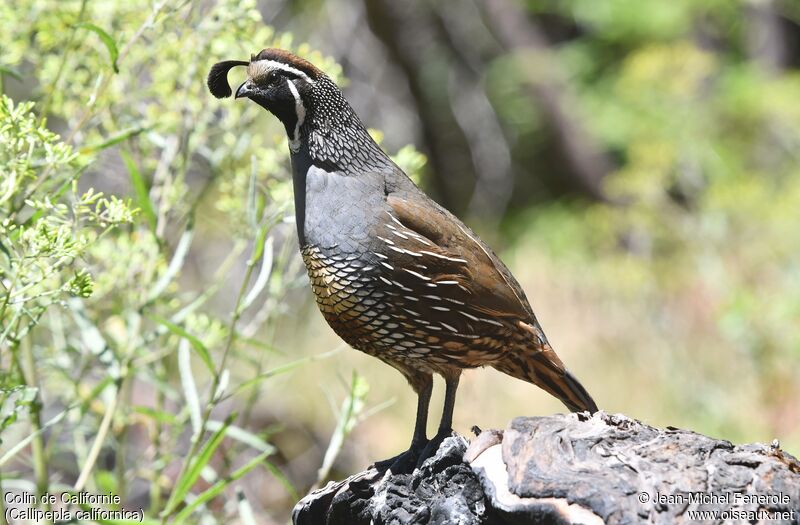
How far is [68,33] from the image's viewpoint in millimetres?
2871

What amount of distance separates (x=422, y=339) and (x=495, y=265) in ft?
1.29

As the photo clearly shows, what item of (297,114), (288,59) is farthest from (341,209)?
(288,59)

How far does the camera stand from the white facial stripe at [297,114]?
2594 millimetres

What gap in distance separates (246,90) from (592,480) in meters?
1.27

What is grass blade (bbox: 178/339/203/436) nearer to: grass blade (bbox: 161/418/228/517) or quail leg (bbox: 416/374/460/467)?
grass blade (bbox: 161/418/228/517)

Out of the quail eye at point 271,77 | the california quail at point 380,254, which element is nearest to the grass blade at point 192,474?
the california quail at point 380,254

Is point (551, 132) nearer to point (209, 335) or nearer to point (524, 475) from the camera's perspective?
point (209, 335)

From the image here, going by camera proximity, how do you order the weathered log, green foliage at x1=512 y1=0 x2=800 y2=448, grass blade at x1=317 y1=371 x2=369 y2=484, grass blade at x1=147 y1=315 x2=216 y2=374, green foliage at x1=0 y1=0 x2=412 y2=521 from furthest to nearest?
green foliage at x1=512 y1=0 x2=800 y2=448 < grass blade at x1=317 y1=371 x2=369 y2=484 < green foliage at x1=0 y1=0 x2=412 y2=521 < grass blade at x1=147 y1=315 x2=216 y2=374 < the weathered log

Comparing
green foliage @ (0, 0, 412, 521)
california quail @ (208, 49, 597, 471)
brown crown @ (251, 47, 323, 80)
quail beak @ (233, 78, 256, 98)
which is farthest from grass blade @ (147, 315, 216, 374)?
brown crown @ (251, 47, 323, 80)

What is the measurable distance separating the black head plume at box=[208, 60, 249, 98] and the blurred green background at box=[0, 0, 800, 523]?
124mm

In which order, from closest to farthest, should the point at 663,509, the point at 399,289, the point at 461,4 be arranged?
the point at 663,509, the point at 399,289, the point at 461,4

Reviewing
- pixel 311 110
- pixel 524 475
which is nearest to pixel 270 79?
pixel 311 110

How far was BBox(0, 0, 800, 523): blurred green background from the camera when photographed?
2541 mm

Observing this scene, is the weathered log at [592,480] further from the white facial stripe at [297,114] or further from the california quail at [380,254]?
the white facial stripe at [297,114]
